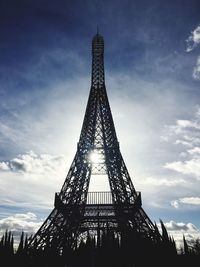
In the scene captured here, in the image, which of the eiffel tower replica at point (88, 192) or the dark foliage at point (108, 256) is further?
the eiffel tower replica at point (88, 192)

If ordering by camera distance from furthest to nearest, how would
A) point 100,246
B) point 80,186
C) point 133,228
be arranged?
point 80,186 < point 133,228 < point 100,246

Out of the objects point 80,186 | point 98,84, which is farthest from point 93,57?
point 80,186

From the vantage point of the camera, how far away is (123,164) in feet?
115

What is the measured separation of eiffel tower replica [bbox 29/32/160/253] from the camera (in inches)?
1153

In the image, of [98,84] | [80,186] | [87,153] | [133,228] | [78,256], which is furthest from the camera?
[98,84]

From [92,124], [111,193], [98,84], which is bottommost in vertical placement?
[111,193]

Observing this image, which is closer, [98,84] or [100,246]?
[100,246]

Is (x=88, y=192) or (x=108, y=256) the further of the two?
(x=88, y=192)

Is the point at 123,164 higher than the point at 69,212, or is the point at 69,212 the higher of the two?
the point at 123,164

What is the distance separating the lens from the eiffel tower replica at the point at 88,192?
29.3 m

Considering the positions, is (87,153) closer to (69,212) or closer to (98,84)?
(69,212)

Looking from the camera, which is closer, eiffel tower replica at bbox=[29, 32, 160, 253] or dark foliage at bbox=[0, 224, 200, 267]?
dark foliage at bbox=[0, 224, 200, 267]

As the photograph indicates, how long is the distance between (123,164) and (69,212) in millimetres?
10400

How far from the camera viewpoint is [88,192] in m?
35.1
